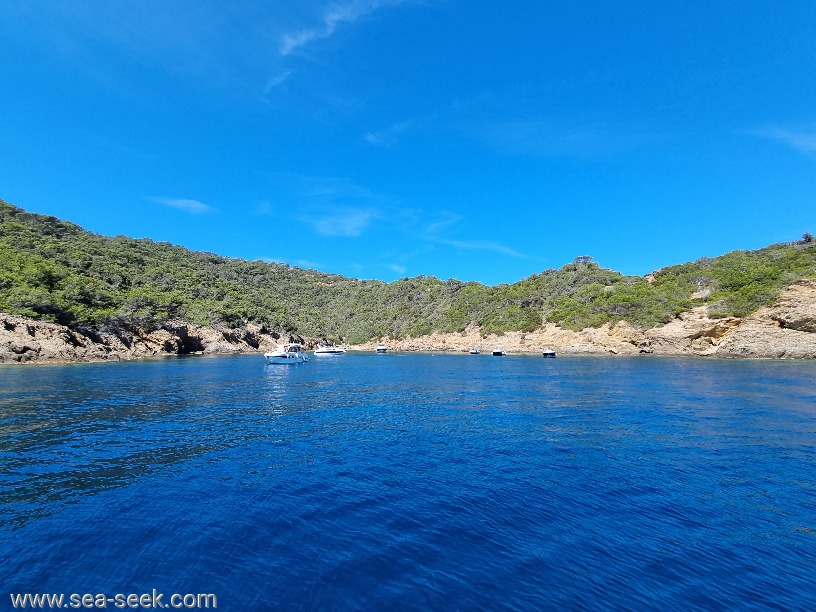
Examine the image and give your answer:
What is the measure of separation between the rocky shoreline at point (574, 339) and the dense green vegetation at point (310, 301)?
7.39ft

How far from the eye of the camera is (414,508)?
11.5 meters

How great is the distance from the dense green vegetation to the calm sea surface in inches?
2118

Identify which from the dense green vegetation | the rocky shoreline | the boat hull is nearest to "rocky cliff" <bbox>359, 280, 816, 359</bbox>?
the rocky shoreline

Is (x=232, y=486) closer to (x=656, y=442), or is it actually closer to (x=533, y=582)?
(x=533, y=582)

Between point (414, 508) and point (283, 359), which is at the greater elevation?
point (283, 359)

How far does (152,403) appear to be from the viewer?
28109 millimetres

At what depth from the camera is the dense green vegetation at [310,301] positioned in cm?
6688

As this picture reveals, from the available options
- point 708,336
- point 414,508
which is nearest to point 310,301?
point 708,336

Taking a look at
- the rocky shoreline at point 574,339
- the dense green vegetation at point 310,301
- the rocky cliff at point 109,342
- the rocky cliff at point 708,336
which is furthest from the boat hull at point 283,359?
the rocky cliff at point 708,336

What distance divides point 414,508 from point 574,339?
9387 cm

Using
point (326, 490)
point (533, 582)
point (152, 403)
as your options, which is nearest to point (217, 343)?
point (152, 403)

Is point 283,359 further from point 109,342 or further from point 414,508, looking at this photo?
point 414,508

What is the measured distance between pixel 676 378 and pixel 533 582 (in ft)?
149

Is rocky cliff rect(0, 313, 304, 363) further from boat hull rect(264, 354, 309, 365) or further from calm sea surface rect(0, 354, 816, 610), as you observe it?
calm sea surface rect(0, 354, 816, 610)
